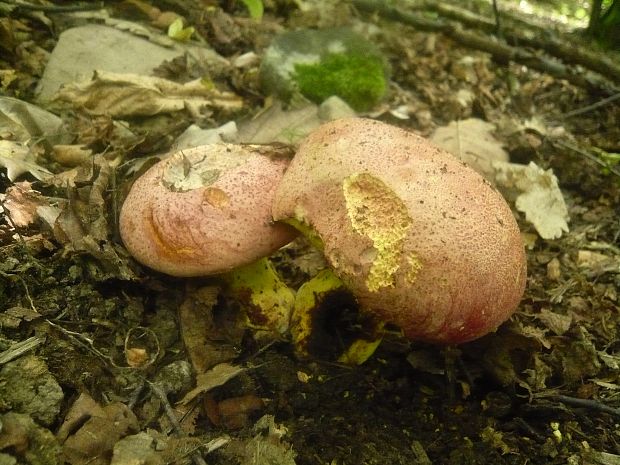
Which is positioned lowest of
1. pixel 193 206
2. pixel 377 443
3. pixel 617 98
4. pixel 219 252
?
pixel 377 443

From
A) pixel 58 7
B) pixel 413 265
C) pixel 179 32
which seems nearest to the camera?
pixel 413 265

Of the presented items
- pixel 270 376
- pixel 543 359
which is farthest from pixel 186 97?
pixel 543 359

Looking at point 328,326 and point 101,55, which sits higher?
point 101,55

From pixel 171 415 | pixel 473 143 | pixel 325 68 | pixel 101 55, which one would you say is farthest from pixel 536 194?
pixel 101 55

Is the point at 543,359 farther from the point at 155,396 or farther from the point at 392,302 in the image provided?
the point at 155,396

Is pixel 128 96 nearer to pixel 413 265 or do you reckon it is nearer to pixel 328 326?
pixel 328 326

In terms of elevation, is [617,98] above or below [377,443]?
above

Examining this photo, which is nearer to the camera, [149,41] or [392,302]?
[392,302]
